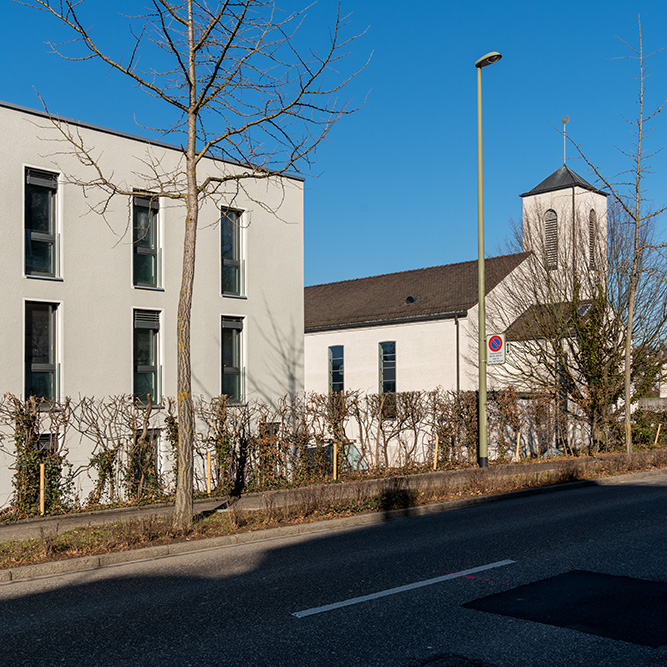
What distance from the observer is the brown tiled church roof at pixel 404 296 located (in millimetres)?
33594

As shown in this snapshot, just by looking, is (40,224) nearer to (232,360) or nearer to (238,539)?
(232,360)

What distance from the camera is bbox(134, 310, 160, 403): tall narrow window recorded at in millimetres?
19375

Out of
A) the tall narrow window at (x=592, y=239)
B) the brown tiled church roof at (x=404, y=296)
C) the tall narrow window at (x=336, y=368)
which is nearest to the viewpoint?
the tall narrow window at (x=592, y=239)

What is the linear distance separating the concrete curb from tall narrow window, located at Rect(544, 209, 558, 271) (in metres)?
14.5

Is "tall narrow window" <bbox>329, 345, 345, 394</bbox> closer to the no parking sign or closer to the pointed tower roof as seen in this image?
the pointed tower roof

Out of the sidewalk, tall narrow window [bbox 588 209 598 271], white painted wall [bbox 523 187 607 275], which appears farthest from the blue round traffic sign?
tall narrow window [bbox 588 209 598 271]

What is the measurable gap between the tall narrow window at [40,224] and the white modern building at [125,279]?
0.02 metres

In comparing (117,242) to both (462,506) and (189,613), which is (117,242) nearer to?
(462,506)

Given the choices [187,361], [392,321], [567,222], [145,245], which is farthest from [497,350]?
[392,321]

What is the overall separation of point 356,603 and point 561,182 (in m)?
33.8

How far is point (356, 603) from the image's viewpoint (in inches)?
268

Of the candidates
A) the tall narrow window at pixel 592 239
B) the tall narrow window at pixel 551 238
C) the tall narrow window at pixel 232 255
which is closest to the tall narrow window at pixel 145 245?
the tall narrow window at pixel 232 255

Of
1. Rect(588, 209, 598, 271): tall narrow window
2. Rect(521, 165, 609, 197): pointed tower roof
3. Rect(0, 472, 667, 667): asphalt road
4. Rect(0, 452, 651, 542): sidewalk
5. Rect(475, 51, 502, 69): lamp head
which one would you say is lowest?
Rect(0, 452, 651, 542): sidewalk

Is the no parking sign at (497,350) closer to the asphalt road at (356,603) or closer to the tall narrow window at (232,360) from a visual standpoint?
the asphalt road at (356,603)
